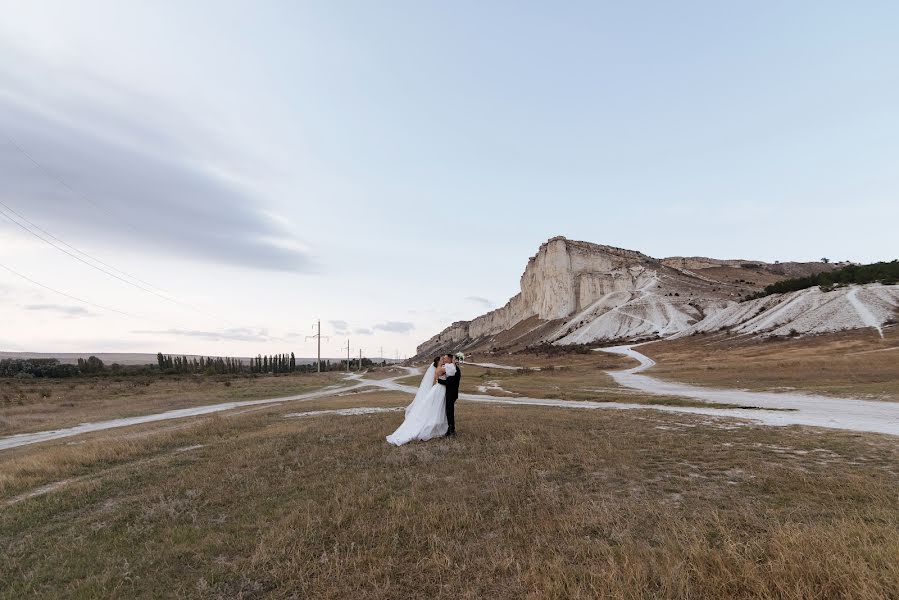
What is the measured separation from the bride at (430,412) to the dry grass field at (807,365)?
23.3m

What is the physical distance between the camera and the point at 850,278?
261 feet

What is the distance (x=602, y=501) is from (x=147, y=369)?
346ft

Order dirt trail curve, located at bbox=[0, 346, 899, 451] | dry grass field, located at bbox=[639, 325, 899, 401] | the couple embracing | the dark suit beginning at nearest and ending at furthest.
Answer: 1. the couple embracing
2. the dark suit
3. dirt trail curve, located at bbox=[0, 346, 899, 451]
4. dry grass field, located at bbox=[639, 325, 899, 401]

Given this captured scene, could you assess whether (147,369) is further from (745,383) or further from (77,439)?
(745,383)

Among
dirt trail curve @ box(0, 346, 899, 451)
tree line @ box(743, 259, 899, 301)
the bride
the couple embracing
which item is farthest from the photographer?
tree line @ box(743, 259, 899, 301)

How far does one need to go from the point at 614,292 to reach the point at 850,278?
63.7 meters

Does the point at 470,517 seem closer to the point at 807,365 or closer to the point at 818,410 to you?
the point at 818,410

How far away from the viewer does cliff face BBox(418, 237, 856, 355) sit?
114 m

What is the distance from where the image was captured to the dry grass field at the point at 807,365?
29.0 m

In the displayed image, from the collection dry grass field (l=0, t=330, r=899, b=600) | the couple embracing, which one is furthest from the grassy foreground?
the couple embracing

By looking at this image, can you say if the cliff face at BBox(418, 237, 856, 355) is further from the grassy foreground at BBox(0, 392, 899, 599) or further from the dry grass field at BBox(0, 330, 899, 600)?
the grassy foreground at BBox(0, 392, 899, 599)

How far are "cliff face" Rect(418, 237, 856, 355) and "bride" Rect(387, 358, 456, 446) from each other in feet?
327

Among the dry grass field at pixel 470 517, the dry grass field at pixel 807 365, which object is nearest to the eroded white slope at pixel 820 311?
the dry grass field at pixel 807 365

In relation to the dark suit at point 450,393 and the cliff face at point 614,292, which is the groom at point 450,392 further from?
the cliff face at point 614,292
